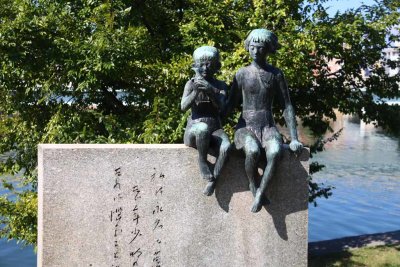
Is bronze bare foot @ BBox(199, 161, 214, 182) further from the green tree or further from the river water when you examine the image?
the river water

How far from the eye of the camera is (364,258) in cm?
688

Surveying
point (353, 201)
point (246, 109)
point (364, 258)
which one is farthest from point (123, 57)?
point (353, 201)

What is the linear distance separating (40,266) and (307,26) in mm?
3513

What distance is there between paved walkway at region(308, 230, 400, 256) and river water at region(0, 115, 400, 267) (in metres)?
1.33

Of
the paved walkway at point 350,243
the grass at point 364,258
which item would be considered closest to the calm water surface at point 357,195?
the paved walkway at point 350,243

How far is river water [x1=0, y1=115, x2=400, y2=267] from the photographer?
30.4 ft

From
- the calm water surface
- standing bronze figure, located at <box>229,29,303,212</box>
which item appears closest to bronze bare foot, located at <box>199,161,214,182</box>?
standing bronze figure, located at <box>229,29,303,212</box>

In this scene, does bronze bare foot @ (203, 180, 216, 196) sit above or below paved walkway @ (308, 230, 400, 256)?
above

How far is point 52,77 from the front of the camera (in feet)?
17.0

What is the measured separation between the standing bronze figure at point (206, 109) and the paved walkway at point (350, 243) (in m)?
4.00

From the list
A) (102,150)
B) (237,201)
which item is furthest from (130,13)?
(237,201)

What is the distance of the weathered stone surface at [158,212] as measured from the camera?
143 inches

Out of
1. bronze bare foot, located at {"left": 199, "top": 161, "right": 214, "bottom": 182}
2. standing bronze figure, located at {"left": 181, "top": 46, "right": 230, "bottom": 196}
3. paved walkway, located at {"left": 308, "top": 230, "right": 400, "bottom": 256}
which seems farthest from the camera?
paved walkway, located at {"left": 308, "top": 230, "right": 400, "bottom": 256}

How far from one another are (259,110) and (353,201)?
893cm
